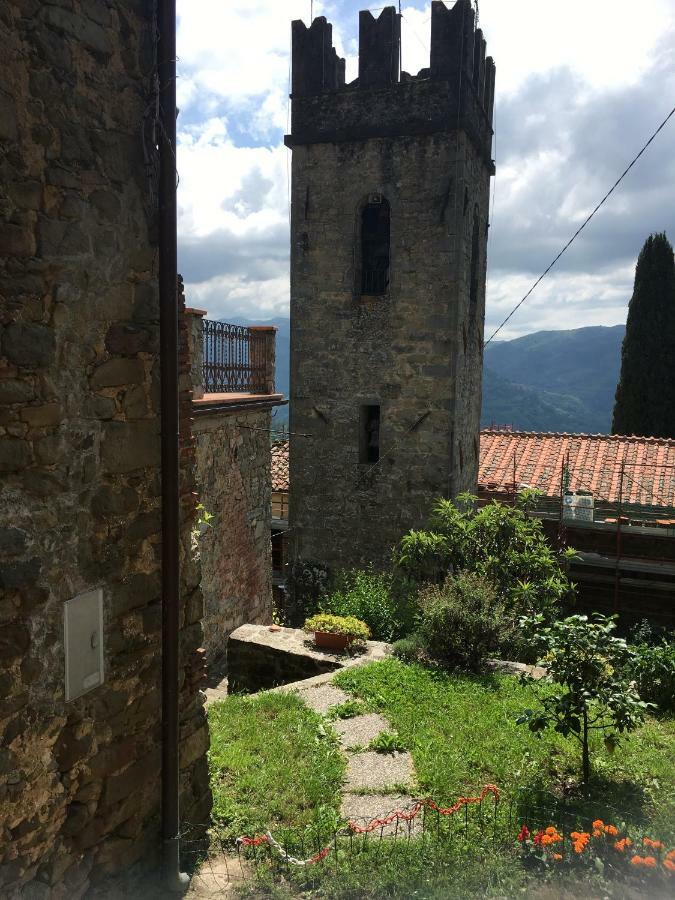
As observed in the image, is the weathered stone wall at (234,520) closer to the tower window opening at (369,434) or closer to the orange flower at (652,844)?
the tower window opening at (369,434)

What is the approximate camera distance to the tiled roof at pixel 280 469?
1688 cm

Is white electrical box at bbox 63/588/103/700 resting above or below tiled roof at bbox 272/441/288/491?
above

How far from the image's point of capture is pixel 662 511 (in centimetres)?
1356

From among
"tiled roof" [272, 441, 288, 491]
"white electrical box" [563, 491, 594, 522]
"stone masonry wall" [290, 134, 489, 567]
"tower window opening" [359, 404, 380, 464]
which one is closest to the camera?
"stone masonry wall" [290, 134, 489, 567]

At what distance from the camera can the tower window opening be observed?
12.0 meters

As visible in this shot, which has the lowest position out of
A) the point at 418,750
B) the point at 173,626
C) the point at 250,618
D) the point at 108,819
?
the point at 250,618

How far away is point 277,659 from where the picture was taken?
830 centimetres

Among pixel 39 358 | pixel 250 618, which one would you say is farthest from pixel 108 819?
pixel 250 618

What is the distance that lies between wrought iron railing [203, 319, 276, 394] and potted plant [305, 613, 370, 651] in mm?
3688

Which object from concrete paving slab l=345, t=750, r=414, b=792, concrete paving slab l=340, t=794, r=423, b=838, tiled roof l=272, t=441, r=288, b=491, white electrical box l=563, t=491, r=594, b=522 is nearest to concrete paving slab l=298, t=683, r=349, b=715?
concrete paving slab l=345, t=750, r=414, b=792

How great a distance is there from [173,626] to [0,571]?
46.2 inches

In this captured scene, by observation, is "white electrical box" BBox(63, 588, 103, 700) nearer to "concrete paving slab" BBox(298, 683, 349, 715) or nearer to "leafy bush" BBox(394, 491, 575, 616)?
"concrete paving slab" BBox(298, 683, 349, 715)

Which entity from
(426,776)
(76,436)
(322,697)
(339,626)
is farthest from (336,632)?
(76,436)

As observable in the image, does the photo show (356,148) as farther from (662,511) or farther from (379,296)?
(662,511)
